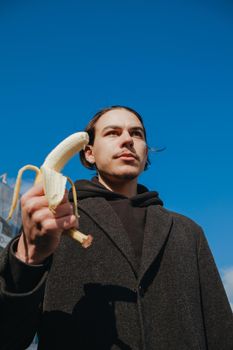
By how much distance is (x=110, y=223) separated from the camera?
2.68m

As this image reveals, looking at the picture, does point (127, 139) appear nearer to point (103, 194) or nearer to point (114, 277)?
point (103, 194)

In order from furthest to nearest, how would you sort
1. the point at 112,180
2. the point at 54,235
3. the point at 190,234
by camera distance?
the point at 112,180, the point at 190,234, the point at 54,235

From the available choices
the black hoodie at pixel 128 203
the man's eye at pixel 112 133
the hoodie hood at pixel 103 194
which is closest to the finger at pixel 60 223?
the black hoodie at pixel 128 203

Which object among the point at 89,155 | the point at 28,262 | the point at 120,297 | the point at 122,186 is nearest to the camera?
the point at 28,262

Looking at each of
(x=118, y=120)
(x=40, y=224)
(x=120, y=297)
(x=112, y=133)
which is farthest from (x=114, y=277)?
(x=118, y=120)

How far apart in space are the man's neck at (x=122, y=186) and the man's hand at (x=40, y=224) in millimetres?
1504

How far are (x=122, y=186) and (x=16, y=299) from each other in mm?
1704

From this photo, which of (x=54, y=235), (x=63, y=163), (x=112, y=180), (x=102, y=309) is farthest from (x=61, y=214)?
(x=112, y=180)

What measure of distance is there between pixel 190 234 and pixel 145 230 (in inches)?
20.4

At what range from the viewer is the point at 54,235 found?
173cm

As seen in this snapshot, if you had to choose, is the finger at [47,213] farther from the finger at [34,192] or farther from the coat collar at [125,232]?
the coat collar at [125,232]

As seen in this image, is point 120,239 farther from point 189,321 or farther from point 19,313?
point 19,313

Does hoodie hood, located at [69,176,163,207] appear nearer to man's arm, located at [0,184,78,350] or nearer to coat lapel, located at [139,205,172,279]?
coat lapel, located at [139,205,172,279]

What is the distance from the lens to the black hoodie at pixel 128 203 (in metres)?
2.74
